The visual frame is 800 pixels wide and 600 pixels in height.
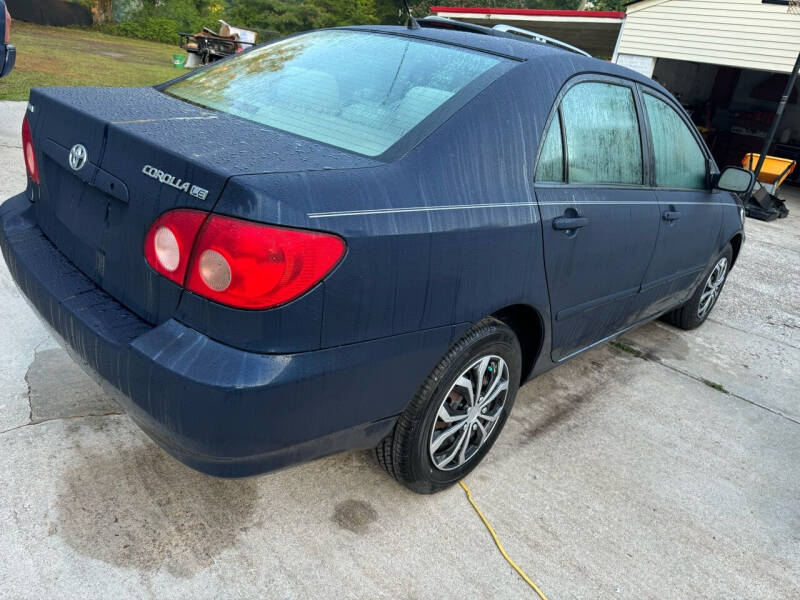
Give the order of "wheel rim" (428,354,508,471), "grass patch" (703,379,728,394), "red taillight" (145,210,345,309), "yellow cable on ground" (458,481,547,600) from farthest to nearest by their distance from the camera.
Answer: "grass patch" (703,379,728,394)
"wheel rim" (428,354,508,471)
"yellow cable on ground" (458,481,547,600)
"red taillight" (145,210,345,309)

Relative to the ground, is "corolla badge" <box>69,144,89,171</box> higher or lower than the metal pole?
lower

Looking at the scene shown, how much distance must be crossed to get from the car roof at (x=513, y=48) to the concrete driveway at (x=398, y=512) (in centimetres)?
165

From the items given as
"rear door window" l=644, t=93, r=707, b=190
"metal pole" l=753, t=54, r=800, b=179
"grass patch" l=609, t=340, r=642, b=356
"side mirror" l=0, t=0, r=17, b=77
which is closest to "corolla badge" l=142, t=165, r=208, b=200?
"rear door window" l=644, t=93, r=707, b=190

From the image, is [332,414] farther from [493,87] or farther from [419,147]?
[493,87]

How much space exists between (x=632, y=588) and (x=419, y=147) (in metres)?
1.67

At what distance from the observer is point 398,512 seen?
7.72ft

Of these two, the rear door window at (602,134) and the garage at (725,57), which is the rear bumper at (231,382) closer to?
the rear door window at (602,134)

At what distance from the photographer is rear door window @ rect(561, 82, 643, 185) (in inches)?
102

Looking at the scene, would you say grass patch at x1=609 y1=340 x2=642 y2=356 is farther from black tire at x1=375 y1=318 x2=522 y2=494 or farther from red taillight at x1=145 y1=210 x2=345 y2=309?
red taillight at x1=145 y1=210 x2=345 y2=309

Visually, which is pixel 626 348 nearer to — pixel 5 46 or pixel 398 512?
pixel 398 512

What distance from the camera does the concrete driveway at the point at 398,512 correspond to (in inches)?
78.2

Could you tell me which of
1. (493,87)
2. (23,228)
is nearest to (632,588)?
(493,87)

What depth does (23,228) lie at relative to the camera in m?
2.38

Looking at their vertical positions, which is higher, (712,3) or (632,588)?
(712,3)
